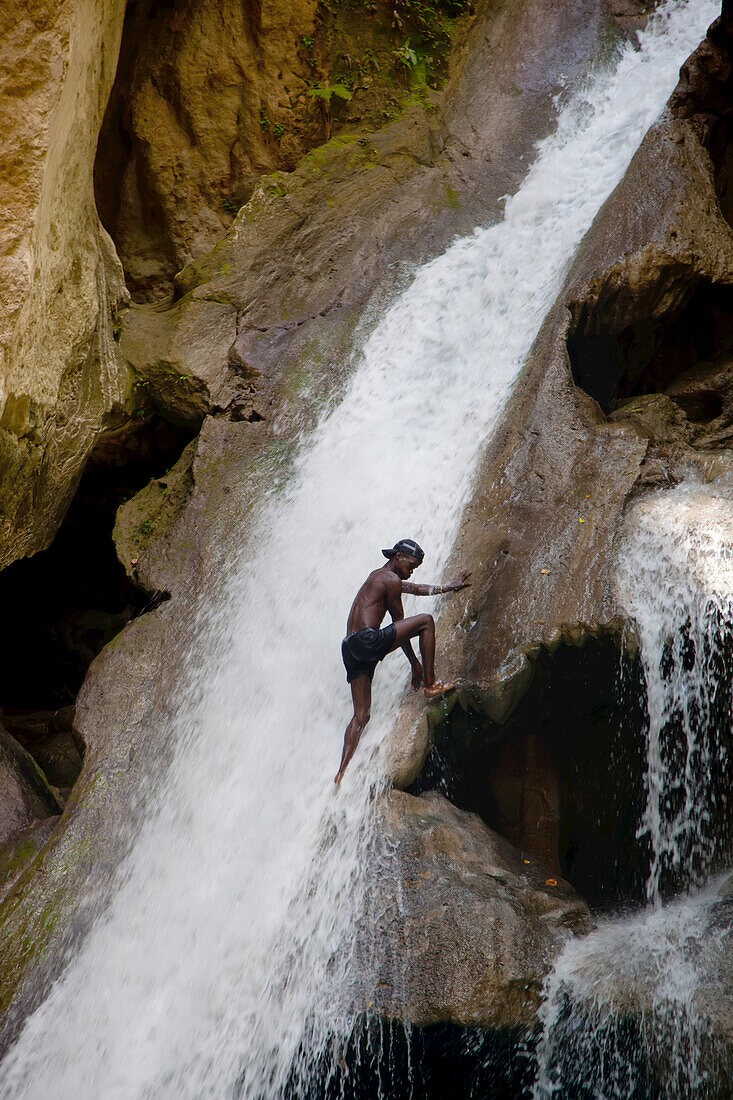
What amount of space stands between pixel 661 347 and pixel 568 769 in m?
4.55

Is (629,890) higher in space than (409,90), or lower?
lower

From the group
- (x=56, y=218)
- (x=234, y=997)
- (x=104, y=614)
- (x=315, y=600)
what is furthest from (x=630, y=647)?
(x=104, y=614)

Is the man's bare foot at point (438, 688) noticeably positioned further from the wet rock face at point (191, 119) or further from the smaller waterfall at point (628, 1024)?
the wet rock face at point (191, 119)

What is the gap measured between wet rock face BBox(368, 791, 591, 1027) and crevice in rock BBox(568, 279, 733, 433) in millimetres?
4443

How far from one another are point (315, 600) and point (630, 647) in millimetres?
2803

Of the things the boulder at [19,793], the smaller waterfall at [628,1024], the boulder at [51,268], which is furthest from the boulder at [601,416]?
the boulder at [51,268]

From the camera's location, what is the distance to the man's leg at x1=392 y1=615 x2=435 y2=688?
19.3 ft

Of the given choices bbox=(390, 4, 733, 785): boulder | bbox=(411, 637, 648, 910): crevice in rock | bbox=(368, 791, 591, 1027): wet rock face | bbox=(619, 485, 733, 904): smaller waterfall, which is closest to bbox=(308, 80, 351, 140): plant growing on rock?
bbox=(390, 4, 733, 785): boulder

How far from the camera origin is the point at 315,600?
7.14 m

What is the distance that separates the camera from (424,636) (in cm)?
589

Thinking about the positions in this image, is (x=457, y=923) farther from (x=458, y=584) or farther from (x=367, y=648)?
(x=458, y=584)

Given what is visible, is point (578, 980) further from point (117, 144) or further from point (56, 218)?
point (117, 144)

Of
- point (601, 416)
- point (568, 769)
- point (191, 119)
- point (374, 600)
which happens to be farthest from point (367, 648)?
point (191, 119)

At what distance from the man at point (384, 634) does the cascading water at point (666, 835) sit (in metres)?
1.49
